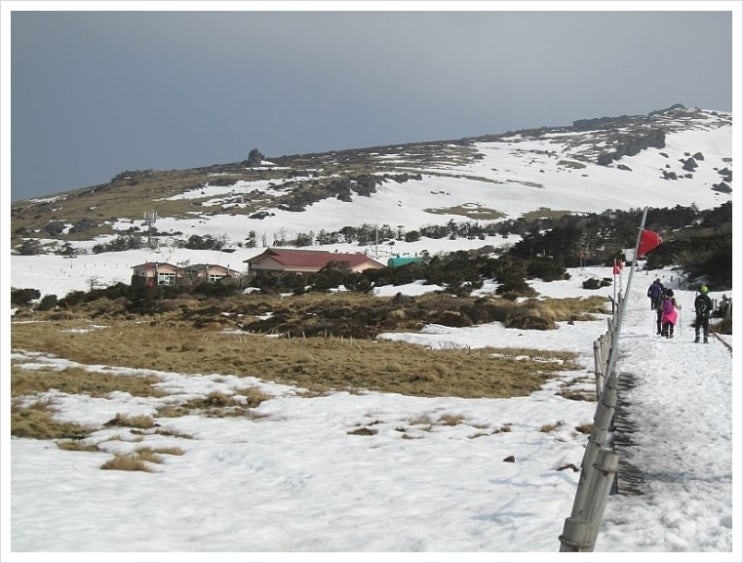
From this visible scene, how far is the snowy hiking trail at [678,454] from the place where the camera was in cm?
604

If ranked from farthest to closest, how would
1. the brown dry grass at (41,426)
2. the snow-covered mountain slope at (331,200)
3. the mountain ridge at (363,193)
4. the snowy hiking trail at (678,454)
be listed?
1. the mountain ridge at (363,193)
2. the snow-covered mountain slope at (331,200)
3. the brown dry grass at (41,426)
4. the snowy hiking trail at (678,454)

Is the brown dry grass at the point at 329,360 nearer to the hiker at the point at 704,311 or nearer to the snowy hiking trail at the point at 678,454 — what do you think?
the snowy hiking trail at the point at 678,454

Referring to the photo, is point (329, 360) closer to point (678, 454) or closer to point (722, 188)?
point (678, 454)

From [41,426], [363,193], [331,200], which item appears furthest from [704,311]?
[363,193]

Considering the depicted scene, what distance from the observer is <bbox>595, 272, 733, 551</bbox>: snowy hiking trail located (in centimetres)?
604

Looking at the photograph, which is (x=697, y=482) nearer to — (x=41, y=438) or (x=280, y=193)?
(x=41, y=438)

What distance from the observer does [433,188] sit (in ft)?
483

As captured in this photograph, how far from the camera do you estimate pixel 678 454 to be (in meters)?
8.44

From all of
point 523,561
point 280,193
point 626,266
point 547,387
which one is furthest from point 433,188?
point 523,561

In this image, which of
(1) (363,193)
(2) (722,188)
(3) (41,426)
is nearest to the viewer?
(3) (41,426)

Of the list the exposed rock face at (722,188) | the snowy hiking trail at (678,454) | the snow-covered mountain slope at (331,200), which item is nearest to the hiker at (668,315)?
the snowy hiking trail at (678,454)

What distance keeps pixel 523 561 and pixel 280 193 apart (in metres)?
137

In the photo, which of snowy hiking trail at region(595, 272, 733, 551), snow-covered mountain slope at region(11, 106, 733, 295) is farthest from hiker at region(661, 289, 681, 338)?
snow-covered mountain slope at region(11, 106, 733, 295)

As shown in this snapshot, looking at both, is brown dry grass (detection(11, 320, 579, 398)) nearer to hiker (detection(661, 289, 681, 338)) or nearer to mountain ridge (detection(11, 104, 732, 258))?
hiker (detection(661, 289, 681, 338))
